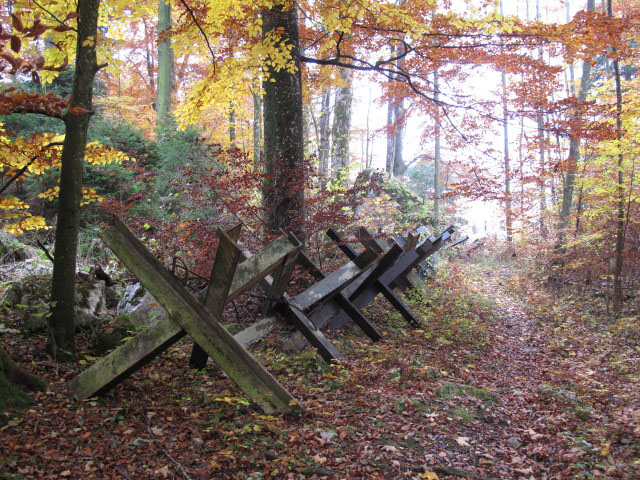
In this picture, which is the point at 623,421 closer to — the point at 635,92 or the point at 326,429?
the point at 326,429

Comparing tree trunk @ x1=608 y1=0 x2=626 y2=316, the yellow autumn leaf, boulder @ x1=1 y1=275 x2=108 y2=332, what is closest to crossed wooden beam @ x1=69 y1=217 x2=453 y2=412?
the yellow autumn leaf

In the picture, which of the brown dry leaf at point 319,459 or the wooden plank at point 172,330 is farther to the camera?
the wooden plank at point 172,330

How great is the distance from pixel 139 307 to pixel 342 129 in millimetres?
9617

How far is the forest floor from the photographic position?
3.05 meters

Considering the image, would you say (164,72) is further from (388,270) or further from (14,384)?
(14,384)

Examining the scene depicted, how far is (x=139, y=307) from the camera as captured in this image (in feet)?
19.7

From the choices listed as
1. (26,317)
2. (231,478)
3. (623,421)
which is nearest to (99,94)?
(26,317)

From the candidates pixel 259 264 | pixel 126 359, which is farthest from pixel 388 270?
pixel 126 359

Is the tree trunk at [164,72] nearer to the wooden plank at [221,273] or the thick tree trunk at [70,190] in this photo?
the thick tree trunk at [70,190]

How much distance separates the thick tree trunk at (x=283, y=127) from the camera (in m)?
7.11

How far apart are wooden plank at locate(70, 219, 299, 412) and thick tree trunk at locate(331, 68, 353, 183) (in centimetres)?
975

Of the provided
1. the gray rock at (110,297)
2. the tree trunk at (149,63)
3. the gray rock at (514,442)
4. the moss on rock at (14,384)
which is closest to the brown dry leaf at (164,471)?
the moss on rock at (14,384)

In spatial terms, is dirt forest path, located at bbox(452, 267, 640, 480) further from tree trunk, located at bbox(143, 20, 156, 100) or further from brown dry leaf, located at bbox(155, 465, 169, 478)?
tree trunk, located at bbox(143, 20, 156, 100)

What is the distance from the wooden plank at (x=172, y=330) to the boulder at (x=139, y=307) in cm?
187
